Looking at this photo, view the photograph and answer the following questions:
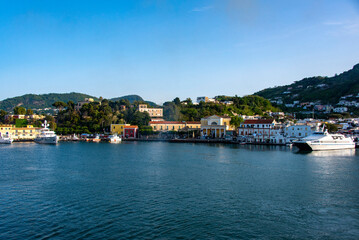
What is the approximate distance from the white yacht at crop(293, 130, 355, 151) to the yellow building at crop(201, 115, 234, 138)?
2143cm

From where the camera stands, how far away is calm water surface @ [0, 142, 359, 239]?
9.77m

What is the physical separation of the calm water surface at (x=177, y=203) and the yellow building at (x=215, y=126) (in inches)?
1479

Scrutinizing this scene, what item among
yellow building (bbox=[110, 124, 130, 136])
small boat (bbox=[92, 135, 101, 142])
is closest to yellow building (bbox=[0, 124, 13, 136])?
small boat (bbox=[92, 135, 101, 142])

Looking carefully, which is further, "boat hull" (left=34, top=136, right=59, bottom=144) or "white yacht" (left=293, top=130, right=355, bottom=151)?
"boat hull" (left=34, top=136, right=59, bottom=144)

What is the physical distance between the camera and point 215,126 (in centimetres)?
5850

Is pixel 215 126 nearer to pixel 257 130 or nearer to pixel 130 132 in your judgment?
pixel 257 130

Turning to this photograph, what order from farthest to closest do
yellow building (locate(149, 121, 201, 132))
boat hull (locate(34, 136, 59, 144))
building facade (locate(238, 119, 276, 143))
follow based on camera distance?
yellow building (locate(149, 121, 201, 132)), building facade (locate(238, 119, 276, 143)), boat hull (locate(34, 136, 59, 144))

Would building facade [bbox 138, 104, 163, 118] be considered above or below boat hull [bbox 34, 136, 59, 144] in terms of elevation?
above

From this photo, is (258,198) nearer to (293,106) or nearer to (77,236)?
(77,236)

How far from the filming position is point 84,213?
11.4 metres

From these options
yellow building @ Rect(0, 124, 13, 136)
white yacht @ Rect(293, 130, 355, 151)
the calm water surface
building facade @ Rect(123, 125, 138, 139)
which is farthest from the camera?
building facade @ Rect(123, 125, 138, 139)

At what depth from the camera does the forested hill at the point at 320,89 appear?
9656cm

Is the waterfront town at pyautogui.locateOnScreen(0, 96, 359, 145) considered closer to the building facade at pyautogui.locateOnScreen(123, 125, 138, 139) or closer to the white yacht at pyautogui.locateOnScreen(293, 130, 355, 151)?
the building facade at pyautogui.locateOnScreen(123, 125, 138, 139)

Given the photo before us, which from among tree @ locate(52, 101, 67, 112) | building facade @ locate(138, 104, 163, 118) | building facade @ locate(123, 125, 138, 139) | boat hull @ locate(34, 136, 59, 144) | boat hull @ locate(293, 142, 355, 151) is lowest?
boat hull @ locate(293, 142, 355, 151)
